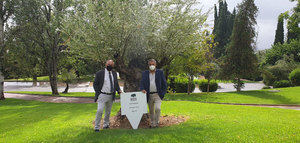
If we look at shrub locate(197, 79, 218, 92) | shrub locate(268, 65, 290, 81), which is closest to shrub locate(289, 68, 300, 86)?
shrub locate(268, 65, 290, 81)

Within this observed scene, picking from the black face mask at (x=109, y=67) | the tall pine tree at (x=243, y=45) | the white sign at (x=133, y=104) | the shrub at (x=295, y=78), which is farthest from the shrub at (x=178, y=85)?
the black face mask at (x=109, y=67)

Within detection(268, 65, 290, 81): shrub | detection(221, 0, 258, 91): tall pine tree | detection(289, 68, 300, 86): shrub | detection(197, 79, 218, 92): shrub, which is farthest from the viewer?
detection(268, 65, 290, 81): shrub

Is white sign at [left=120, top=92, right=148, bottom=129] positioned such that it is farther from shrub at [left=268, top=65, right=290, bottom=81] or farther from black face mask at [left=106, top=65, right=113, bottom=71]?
shrub at [left=268, top=65, right=290, bottom=81]

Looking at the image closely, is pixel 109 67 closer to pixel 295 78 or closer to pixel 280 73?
pixel 295 78

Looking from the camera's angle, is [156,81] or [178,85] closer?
[156,81]

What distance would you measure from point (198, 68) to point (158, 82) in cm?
1287

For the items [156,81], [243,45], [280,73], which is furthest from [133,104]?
[280,73]

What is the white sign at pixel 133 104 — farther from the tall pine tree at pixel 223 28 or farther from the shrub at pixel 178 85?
the tall pine tree at pixel 223 28

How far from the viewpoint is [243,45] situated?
21.6 m

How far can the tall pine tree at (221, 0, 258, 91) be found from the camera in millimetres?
21281

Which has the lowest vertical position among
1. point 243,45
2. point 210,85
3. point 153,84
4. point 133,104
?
point 210,85

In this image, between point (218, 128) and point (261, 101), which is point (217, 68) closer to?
point (261, 101)

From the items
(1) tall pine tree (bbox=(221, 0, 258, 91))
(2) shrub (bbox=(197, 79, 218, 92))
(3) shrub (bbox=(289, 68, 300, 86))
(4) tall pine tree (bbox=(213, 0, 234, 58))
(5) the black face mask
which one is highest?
(4) tall pine tree (bbox=(213, 0, 234, 58))

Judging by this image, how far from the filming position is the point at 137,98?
554 cm
